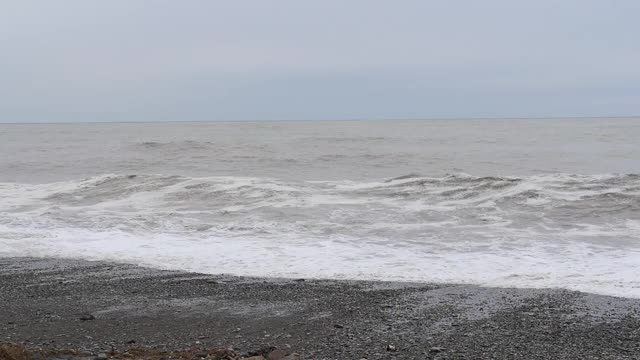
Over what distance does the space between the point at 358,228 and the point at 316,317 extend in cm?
520

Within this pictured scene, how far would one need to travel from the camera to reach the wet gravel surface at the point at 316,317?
192 inches

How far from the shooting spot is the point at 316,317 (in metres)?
5.68

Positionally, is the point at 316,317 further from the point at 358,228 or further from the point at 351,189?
the point at 351,189

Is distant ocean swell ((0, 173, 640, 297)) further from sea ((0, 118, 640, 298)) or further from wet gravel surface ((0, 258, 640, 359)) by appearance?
wet gravel surface ((0, 258, 640, 359))

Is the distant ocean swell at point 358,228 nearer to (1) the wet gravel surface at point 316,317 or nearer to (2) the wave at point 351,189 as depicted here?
(2) the wave at point 351,189

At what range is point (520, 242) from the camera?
9391mm

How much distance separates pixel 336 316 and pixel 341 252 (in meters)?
3.15

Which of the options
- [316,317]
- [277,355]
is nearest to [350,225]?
[316,317]

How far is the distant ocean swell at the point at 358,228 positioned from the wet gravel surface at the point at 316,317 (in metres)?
0.73

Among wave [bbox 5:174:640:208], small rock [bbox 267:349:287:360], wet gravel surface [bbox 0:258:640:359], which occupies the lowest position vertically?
wave [bbox 5:174:640:208]

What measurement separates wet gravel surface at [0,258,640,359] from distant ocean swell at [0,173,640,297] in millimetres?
728

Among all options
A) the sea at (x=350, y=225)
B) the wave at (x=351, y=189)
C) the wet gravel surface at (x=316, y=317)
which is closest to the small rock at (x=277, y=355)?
the wet gravel surface at (x=316, y=317)

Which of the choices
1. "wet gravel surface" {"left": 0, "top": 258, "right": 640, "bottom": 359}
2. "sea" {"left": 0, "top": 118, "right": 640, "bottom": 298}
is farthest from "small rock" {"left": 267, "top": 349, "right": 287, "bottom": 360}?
"sea" {"left": 0, "top": 118, "right": 640, "bottom": 298}

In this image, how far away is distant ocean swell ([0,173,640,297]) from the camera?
7.82 m
